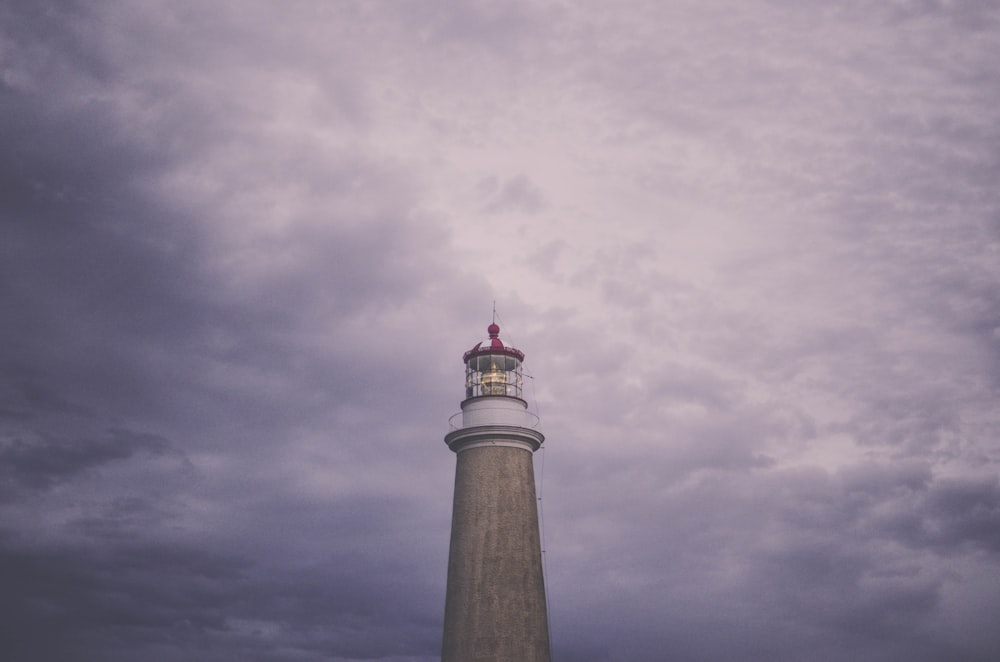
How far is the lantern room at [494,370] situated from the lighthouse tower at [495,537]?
5 cm

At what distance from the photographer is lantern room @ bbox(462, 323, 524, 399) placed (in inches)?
1547

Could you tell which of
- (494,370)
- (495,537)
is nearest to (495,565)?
(495,537)

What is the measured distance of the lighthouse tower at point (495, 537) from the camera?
35.4 m

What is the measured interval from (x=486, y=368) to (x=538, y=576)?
8116 mm

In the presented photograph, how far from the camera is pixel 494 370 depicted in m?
39.6

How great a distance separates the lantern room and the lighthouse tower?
0.16ft

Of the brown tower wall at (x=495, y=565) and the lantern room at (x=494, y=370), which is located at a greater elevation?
the lantern room at (x=494, y=370)

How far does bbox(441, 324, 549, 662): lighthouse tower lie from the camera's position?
35438 mm

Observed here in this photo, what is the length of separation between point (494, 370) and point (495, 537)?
21.5 ft

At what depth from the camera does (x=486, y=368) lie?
3969 centimetres

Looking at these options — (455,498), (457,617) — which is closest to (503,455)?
(455,498)

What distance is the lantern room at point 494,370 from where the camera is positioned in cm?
3928

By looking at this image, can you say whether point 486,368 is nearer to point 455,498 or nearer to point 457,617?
point 455,498

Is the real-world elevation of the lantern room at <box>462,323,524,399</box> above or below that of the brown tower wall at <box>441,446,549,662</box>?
above
